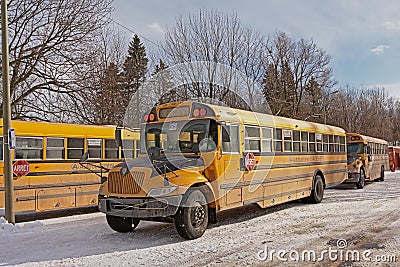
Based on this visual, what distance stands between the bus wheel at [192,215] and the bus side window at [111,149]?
5.16m

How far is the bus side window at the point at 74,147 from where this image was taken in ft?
36.4

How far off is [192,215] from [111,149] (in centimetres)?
538

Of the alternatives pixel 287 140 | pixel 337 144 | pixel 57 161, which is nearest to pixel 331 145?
pixel 337 144

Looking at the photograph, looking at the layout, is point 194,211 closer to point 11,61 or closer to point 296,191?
point 296,191

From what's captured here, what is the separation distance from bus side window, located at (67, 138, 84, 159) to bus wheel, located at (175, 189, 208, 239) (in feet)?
15.9

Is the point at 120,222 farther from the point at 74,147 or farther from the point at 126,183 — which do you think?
the point at 74,147

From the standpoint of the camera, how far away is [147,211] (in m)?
7.31

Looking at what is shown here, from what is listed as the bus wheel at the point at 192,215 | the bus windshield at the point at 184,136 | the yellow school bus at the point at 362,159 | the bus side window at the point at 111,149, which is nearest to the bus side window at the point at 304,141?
the bus windshield at the point at 184,136

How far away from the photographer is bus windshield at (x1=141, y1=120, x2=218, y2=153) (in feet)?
27.1

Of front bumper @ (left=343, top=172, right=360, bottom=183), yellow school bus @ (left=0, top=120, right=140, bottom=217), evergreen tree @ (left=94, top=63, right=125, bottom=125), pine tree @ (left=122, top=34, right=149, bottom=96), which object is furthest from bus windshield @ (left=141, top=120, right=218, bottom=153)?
pine tree @ (left=122, top=34, right=149, bottom=96)

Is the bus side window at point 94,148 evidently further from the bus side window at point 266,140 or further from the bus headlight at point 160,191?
the bus headlight at point 160,191

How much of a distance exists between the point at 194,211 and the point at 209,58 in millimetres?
19175

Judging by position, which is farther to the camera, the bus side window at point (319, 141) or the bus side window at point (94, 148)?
the bus side window at point (319, 141)

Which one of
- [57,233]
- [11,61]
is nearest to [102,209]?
[57,233]
